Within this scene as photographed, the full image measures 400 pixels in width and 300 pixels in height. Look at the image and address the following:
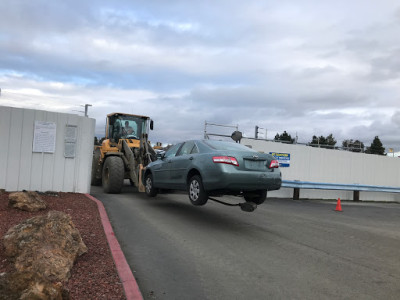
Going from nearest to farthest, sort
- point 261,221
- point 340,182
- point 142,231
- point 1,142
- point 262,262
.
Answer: point 262,262
point 142,231
point 261,221
point 1,142
point 340,182

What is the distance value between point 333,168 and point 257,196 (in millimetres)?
11206

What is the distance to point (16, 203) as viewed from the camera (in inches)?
268

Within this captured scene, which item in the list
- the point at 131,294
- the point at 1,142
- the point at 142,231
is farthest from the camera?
the point at 1,142

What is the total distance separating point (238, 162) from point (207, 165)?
2.19 feet

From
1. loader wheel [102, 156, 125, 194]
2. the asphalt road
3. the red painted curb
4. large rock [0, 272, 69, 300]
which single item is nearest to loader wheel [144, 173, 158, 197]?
the asphalt road

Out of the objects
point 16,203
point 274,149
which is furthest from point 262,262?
point 274,149

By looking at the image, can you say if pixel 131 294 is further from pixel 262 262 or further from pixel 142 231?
pixel 142 231

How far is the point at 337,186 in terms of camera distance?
16734mm

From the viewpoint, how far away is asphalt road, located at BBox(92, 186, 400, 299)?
4.09 meters

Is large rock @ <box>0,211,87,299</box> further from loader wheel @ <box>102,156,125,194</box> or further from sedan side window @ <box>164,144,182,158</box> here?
loader wheel @ <box>102,156,125,194</box>

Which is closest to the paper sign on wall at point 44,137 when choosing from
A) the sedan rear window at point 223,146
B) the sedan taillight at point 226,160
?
the sedan rear window at point 223,146

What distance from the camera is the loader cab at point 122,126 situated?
1412cm

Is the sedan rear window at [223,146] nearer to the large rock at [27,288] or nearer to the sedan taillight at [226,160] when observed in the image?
the sedan taillight at [226,160]

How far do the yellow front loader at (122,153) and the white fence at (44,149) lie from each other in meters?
1.16
